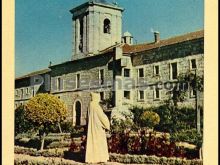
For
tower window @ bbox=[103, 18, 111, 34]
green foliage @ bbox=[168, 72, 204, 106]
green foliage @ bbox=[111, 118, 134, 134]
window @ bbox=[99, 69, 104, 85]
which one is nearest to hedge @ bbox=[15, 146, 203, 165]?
green foliage @ bbox=[111, 118, 134, 134]

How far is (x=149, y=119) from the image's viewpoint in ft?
18.9

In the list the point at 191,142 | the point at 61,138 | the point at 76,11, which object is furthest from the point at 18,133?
the point at 191,142

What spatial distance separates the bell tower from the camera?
5.98 m

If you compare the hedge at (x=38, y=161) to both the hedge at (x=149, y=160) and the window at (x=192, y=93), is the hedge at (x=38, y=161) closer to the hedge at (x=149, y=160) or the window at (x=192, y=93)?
the hedge at (x=149, y=160)

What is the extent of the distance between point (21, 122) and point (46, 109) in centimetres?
44

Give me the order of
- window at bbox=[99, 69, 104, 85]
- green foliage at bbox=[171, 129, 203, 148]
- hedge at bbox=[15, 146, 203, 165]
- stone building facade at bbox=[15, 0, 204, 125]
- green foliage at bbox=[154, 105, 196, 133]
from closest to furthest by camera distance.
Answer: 1. green foliage at bbox=[171, 129, 203, 148]
2. hedge at bbox=[15, 146, 203, 165]
3. green foliage at bbox=[154, 105, 196, 133]
4. stone building facade at bbox=[15, 0, 204, 125]
5. window at bbox=[99, 69, 104, 85]

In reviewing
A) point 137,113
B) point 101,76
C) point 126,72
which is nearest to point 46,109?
point 101,76

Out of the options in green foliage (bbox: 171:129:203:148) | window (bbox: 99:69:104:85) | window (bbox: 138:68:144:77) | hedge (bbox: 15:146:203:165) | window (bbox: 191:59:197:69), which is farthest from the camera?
window (bbox: 99:69:104:85)

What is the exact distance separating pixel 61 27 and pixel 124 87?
0.97 m

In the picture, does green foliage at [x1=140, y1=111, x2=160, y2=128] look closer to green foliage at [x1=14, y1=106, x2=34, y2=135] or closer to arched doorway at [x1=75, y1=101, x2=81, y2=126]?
arched doorway at [x1=75, y1=101, x2=81, y2=126]

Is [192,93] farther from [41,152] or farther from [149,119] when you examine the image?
[41,152]

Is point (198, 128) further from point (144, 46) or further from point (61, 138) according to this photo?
point (61, 138)

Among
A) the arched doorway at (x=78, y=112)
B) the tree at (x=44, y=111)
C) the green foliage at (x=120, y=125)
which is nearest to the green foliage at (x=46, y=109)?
the tree at (x=44, y=111)
